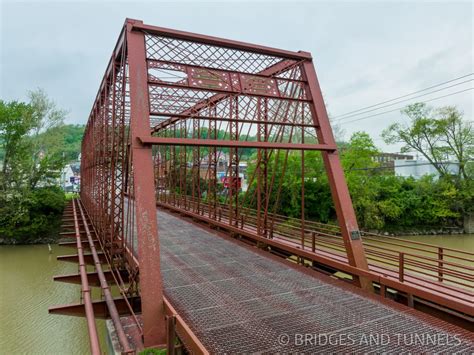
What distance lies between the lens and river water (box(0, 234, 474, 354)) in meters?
9.40

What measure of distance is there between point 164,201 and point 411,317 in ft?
58.9

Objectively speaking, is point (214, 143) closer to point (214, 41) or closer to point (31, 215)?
point (214, 41)

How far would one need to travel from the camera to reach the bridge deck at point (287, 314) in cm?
380

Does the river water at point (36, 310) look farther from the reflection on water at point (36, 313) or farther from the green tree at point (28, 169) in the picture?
the green tree at point (28, 169)

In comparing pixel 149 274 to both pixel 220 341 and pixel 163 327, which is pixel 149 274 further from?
pixel 220 341

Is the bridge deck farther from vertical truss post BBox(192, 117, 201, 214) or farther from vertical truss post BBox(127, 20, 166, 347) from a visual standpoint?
vertical truss post BBox(192, 117, 201, 214)

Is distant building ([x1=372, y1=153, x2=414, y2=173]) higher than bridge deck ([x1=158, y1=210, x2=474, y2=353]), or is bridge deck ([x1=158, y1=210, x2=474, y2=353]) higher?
distant building ([x1=372, y1=153, x2=414, y2=173])

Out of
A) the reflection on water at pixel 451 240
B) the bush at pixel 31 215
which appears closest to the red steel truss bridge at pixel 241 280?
the bush at pixel 31 215

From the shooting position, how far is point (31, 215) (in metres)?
23.7

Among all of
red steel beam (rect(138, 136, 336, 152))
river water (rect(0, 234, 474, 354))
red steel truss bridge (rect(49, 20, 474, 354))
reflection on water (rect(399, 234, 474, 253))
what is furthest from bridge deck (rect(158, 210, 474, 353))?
reflection on water (rect(399, 234, 474, 253))

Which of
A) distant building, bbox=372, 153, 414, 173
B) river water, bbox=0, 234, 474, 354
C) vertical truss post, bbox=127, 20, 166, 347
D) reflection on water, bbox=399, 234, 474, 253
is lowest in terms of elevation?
reflection on water, bbox=399, 234, 474, 253

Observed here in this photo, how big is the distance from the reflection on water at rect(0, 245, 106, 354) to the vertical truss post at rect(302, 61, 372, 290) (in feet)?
25.5

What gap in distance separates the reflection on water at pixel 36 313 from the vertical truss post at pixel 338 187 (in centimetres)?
777

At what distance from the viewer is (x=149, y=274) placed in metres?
4.32
